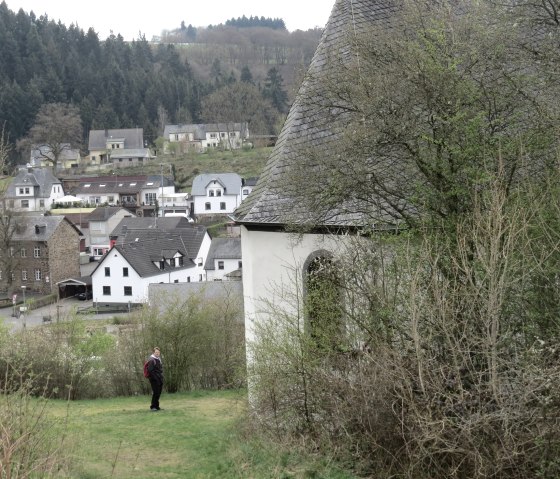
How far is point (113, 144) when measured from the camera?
101m

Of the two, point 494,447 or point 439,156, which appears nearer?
point 494,447

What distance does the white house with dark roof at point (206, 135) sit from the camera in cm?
9856

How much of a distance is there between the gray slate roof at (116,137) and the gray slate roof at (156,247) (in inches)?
1848

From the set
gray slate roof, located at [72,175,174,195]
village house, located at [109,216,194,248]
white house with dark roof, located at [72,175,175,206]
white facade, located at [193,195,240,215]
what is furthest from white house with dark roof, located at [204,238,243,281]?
gray slate roof, located at [72,175,174,195]

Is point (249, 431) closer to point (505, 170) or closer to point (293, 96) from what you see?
point (505, 170)

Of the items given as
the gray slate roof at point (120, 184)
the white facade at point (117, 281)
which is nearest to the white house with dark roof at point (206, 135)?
the gray slate roof at point (120, 184)

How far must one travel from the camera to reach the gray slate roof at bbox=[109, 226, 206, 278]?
48000mm

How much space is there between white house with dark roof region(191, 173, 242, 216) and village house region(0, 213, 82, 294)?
1901cm

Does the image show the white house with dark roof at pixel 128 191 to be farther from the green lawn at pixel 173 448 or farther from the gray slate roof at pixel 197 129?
the green lawn at pixel 173 448

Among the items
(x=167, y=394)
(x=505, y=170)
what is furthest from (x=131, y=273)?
(x=505, y=170)

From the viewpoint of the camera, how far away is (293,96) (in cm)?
1248

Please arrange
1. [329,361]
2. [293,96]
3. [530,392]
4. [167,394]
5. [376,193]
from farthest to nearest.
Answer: [167,394] < [293,96] < [376,193] < [329,361] < [530,392]

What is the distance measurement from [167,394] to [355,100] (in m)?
13.4

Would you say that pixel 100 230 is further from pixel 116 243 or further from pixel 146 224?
pixel 116 243
